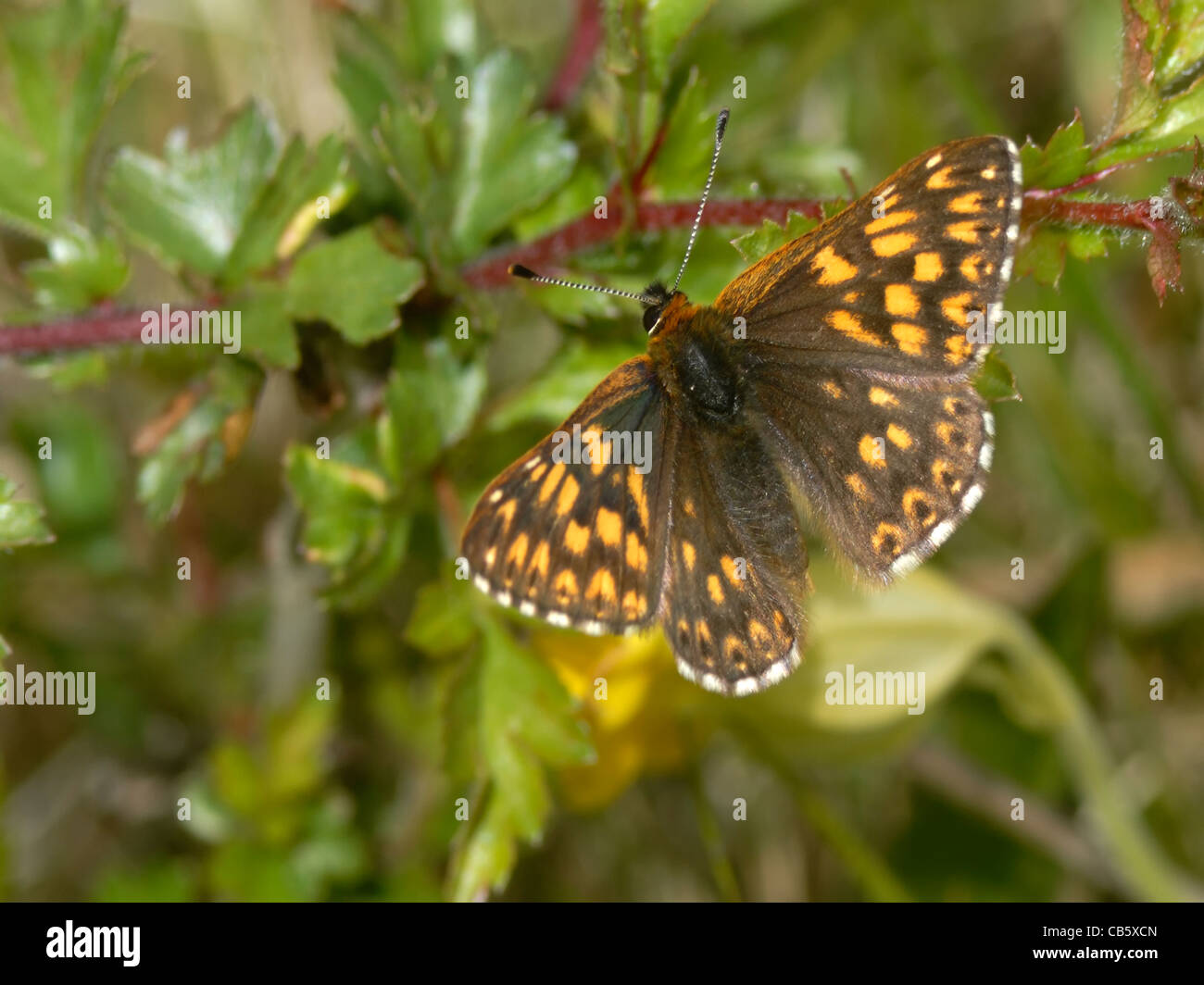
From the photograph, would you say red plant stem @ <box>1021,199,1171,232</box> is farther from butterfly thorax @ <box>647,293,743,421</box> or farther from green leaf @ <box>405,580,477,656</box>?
green leaf @ <box>405,580,477,656</box>

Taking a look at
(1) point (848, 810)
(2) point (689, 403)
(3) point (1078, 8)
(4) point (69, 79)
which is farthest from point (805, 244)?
(3) point (1078, 8)

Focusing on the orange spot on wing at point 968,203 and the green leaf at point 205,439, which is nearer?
the orange spot on wing at point 968,203

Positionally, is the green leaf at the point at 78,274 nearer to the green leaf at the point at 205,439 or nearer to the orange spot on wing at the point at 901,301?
the green leaf at the point at 205,439

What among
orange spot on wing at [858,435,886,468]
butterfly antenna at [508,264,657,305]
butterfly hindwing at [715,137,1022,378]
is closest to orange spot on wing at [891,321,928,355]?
butterfly hindwing at [715,137,1022,378]

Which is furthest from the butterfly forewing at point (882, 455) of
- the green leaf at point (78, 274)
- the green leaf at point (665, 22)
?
the green leaf at point (78, 274)

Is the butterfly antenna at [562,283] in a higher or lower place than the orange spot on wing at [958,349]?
higher

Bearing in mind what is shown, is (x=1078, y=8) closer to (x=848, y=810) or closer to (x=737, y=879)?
(x=848, y=810)
